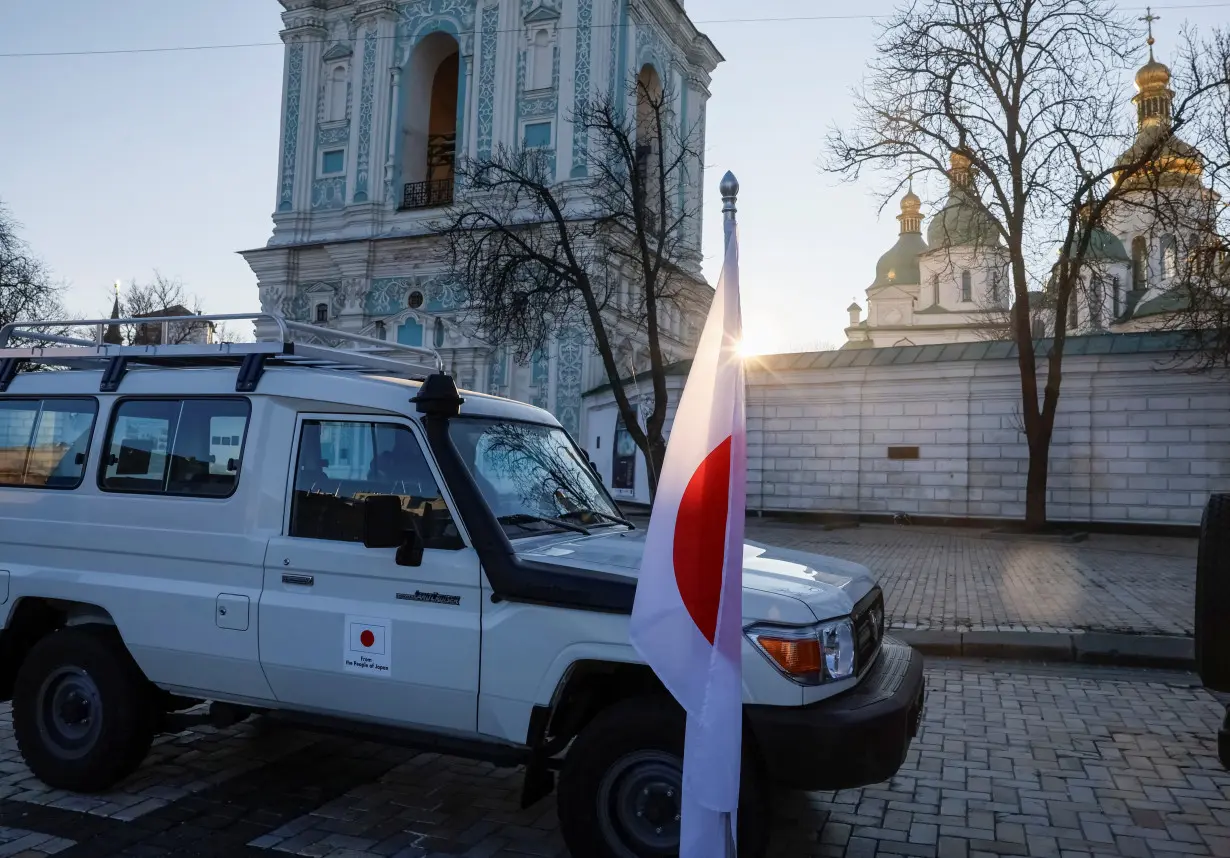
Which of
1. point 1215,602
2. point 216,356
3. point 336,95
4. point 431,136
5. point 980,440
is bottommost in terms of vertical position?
point 1215,602

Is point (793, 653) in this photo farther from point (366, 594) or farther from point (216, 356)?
point (216, 356)

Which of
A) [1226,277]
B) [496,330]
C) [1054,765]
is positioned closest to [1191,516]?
[1226,277]

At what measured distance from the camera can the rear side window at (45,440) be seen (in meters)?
5.10

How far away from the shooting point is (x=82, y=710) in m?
4.88

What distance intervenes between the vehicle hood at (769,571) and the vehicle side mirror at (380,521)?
521 mm

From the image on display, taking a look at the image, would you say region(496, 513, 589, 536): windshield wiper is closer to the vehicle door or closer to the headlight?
the vehicle door

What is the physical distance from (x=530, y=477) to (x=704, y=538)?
6.26 ft

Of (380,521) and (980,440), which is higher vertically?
(980,440)

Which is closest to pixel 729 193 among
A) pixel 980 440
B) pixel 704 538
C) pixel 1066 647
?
pixel 704 538

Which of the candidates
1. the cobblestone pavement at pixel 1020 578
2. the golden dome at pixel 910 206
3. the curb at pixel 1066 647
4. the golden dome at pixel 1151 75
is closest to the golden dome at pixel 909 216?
the golden dome at pixel 910 206

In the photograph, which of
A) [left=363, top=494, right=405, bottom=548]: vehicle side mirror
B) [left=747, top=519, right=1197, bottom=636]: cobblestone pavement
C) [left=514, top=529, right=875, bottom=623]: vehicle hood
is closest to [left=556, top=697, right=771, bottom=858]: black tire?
[left=514, top=529, right=875, bottom=623]: vehicle hood

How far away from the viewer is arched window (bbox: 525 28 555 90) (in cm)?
3628

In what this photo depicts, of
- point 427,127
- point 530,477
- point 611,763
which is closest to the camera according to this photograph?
point 611,763

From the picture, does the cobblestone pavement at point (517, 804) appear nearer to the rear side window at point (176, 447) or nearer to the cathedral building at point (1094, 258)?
the rear side window at point (176, 447)
